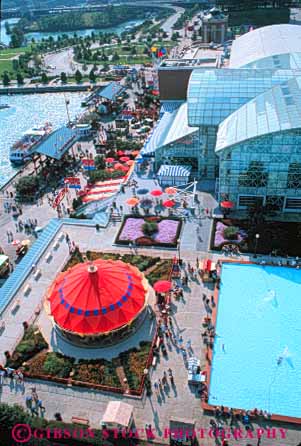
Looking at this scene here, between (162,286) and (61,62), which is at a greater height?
(61,62)

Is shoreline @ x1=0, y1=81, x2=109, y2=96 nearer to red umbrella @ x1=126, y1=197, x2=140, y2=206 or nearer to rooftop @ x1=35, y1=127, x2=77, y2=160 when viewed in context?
Answer: rooftop @ x1=35, y1=127, x2=77, y2=160

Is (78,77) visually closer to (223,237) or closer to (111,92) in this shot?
(111,92)

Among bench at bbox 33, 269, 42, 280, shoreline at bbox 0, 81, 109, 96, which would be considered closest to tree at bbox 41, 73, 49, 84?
shoreline at bbox 0, 81, 109, 96

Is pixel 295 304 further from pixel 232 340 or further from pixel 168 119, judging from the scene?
pixel 168 119

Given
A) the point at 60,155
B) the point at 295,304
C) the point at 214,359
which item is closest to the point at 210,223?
the point at 295,304

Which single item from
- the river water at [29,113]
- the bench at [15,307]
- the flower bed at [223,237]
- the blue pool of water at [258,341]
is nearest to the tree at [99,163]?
the river water at [29,113]

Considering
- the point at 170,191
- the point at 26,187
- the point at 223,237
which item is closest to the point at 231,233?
the point at 223,237

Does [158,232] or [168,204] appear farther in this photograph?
[168,204]
